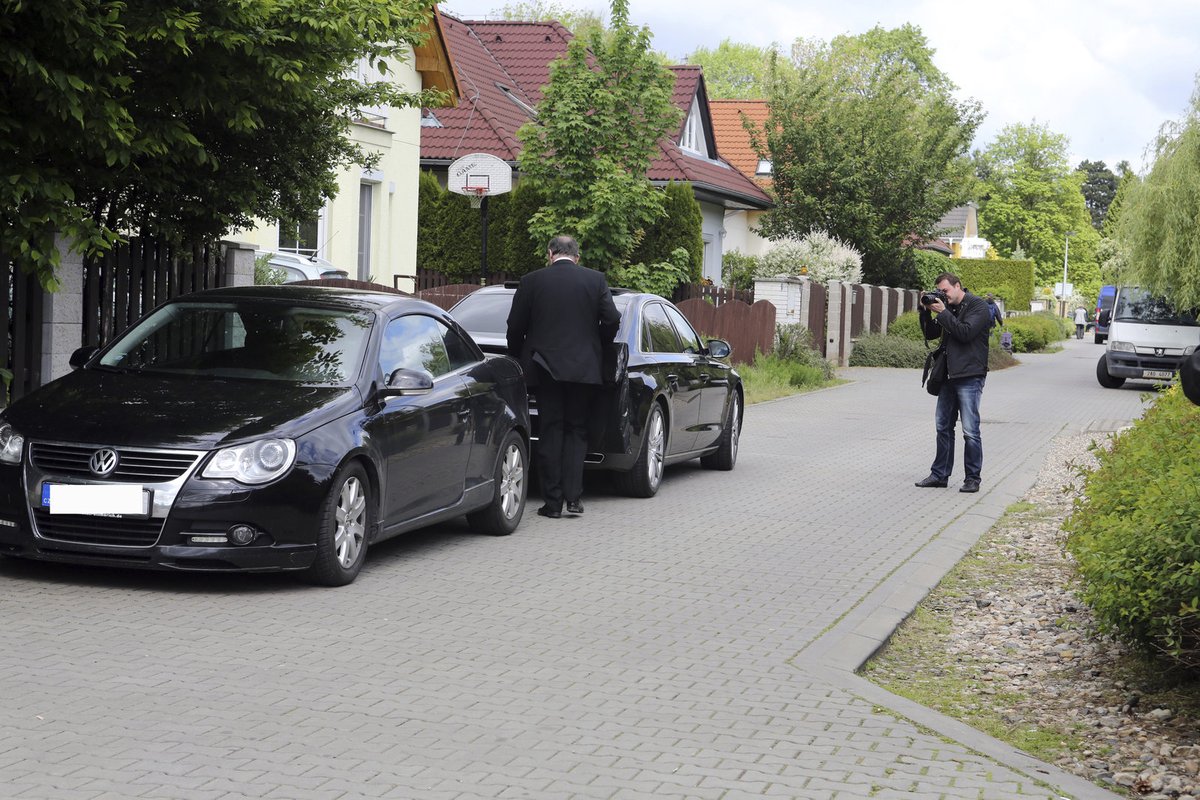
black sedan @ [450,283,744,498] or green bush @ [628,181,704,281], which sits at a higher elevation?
green bush @ [628,181,704,281]

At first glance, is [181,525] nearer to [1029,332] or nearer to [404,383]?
[404,383]

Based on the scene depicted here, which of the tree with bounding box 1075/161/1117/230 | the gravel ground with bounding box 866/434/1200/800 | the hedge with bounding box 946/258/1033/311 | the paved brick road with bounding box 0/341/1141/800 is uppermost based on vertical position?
the tree with bounding box 1075/161/1117/230

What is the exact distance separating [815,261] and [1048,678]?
108ft

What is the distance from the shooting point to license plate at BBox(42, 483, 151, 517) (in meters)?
7.32

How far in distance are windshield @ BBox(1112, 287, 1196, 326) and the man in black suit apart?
23430mm

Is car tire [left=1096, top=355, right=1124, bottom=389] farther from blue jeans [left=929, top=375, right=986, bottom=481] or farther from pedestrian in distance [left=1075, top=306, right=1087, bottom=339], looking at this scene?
pedestrian in distance [left=1075, top=306, right=1087, bottom=339]

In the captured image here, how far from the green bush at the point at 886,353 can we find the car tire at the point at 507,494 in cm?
2714

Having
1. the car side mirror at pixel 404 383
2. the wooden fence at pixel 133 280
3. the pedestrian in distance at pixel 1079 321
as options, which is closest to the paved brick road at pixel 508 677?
the car side mirror at pixel 404 383

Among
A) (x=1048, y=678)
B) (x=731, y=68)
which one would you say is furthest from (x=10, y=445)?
(x=731, y=68)

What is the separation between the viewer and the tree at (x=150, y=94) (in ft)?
29.0

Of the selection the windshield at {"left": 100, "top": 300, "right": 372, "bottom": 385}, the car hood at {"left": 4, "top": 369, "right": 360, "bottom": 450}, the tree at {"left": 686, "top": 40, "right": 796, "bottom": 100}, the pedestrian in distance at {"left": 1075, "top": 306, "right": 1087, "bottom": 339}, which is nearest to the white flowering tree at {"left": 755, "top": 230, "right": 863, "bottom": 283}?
the windshield at {"left": 100, "top": 300, "right": 372, "bottom": 385}

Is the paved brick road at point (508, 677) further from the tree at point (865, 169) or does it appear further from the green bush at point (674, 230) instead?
the tree at point (865, 169)

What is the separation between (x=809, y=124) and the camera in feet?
143

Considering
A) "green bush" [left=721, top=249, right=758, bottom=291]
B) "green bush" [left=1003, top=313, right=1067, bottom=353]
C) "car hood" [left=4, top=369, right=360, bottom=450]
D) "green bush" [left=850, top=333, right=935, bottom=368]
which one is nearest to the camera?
"car hood" [left=4, top=369, right=360, bottom=450]
